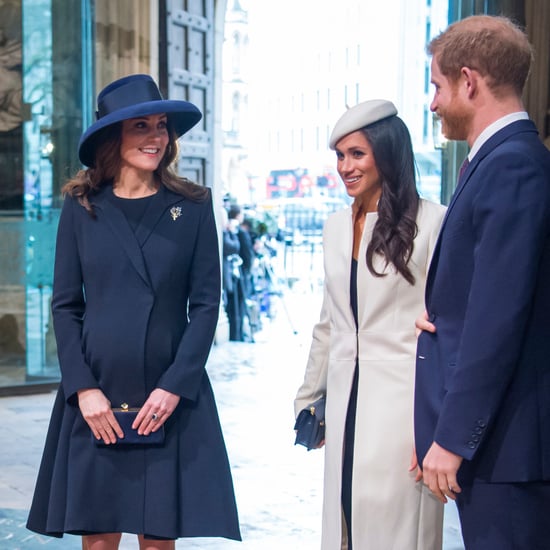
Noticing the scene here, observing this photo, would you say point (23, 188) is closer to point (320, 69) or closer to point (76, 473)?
point (76, 473)

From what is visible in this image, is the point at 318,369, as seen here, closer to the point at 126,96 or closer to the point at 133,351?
the point at 133,351

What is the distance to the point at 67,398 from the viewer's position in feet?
9.07

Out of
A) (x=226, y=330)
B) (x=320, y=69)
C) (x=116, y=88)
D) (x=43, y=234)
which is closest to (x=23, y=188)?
(x=43, y=234)

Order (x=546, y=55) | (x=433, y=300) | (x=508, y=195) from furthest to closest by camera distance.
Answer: (x=546, y=55), (x=433, y=300), (x=508, y=195)

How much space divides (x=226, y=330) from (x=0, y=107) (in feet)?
13.5

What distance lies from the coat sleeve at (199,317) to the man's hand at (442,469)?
2.77 feet

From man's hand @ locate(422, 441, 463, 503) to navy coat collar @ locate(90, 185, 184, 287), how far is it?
1004 millimetres

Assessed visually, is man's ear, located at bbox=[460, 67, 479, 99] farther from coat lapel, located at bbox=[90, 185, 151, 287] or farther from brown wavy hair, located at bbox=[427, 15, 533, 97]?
coat lapel, located at bbox=[90, 185, 151, 287]

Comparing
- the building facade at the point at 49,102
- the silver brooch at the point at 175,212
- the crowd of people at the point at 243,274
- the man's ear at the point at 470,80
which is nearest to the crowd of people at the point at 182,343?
the silver brooch at the point at 175,212

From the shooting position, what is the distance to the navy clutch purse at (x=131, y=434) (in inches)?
108

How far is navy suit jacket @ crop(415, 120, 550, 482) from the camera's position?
199 centimetres

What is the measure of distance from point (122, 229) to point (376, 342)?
762 millimetres

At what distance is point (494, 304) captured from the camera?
→ 6.57 feet

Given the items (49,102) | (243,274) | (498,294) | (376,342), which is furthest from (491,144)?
(243,274)
